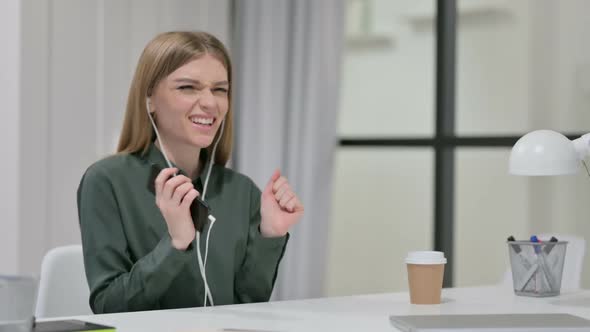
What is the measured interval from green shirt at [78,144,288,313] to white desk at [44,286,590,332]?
16 cm

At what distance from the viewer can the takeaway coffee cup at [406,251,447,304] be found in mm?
1858

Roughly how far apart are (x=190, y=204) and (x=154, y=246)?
23 centimetres

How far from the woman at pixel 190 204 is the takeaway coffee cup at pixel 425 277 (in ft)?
0.90

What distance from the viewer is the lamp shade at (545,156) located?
1.79 m

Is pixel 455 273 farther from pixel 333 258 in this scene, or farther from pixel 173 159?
pixel 173 159

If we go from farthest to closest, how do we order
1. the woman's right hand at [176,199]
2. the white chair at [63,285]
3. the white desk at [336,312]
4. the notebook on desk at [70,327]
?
the white chair at [63,285]
the woman's right hand at [176,199]
the white desk at [336,312]
the notebook on desk at [70,327]

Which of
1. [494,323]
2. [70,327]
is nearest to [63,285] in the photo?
[70,327]

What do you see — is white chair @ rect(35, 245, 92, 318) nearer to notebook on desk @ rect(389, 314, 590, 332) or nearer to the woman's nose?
the woman's nose

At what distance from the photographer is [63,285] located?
2057 millimetres

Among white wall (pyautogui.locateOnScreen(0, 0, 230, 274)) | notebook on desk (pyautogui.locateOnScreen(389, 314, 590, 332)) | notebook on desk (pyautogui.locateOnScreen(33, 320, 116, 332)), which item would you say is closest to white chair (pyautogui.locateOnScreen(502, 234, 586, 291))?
notebook on desk (pyautogui.locateOnScreen(389, 314, 590, 332))

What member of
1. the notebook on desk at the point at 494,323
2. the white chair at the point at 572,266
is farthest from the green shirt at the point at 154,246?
the white chair at the point at 572,266

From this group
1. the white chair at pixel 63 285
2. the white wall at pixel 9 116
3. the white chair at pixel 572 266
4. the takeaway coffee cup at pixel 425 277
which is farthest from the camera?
the white wall at pixel 9 116

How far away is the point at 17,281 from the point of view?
1.30m

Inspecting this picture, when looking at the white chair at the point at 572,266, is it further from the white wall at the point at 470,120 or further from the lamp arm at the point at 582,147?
the white wall at the point at 470,120
